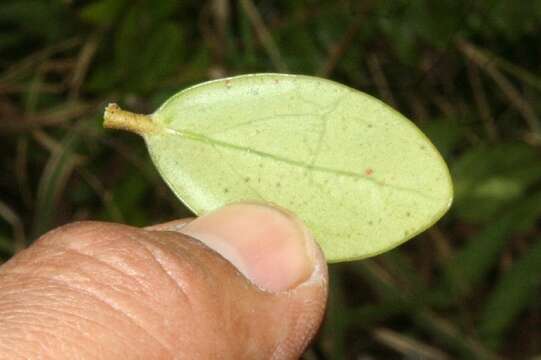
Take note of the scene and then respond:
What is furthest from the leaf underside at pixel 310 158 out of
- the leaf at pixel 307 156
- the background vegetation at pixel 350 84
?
the background vegetation at pixel 350 84

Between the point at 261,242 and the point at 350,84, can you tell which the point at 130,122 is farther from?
the point at 350,84

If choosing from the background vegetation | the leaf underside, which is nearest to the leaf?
the leaf underside

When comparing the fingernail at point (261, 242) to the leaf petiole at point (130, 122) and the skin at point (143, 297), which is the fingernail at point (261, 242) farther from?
the leaf petiole at point (130, 122)

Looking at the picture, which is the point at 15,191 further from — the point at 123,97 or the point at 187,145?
the point at 187,145

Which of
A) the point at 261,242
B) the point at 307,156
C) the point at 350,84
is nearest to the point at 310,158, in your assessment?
the point at 307,156

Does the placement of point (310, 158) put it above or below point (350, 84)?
above

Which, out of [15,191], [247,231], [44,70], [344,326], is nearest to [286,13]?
[44,70]
